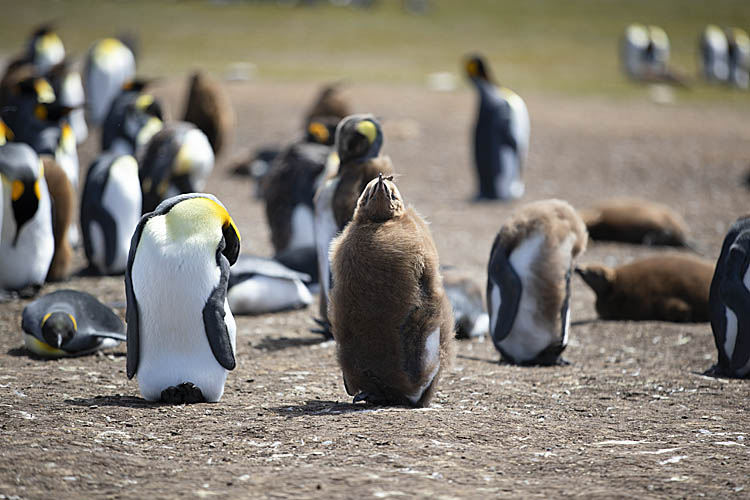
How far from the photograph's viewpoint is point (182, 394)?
4.32 m

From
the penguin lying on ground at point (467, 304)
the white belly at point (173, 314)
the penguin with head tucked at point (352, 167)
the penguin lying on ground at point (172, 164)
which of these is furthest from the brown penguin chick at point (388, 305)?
the penguin lying on ground at point (172, 164)

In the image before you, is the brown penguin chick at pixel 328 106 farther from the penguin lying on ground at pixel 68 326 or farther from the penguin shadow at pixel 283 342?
the penguin lying on ground at pixel 68 326

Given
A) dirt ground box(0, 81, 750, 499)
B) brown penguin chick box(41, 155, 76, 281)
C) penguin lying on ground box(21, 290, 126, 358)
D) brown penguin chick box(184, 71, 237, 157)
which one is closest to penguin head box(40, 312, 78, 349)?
penguin lying on ground box(21, 290, 126, 358)

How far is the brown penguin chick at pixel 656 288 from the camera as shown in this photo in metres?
6.64

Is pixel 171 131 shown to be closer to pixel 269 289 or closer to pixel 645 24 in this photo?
pixel 269 289

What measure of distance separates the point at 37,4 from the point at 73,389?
38309 millimetres

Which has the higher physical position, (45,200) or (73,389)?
(45,200)

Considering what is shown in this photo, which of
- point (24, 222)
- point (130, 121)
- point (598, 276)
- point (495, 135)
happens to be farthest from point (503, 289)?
point (495, 135)

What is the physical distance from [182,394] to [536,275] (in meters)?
2.22

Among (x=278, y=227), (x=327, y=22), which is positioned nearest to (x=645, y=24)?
(x=327, y=22)

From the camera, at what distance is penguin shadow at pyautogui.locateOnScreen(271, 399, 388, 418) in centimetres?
414

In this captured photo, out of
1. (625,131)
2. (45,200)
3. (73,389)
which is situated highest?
(45,200)

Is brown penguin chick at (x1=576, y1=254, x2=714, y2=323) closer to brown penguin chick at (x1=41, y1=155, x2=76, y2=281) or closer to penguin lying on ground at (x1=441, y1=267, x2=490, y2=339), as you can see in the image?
penguin lying on ground at (x1=441, y1=267, x2=490, y2=339)

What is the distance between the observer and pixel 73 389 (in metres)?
4.57
